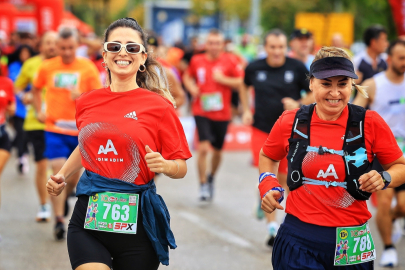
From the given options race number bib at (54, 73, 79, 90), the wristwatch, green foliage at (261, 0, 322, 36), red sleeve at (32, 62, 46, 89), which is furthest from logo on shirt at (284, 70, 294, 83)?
green foliage at (261, 0, 322, 36)

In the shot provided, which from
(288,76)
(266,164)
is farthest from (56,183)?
(288,76)

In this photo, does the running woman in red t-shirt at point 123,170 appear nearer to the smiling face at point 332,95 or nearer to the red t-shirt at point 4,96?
the smiling face at point 332,95

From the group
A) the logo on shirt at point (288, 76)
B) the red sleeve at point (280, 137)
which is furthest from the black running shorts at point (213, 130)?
the red sleeve at point (280, 137)

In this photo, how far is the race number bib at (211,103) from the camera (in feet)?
29.9

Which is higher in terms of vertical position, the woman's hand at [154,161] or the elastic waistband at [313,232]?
the woman's hand at [154,161]

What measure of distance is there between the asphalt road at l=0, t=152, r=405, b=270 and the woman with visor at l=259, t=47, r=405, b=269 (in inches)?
102

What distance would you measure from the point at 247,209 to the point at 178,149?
504 cm

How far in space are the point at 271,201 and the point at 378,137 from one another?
2.24ft

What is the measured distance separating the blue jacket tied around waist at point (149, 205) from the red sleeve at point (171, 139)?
23 cm

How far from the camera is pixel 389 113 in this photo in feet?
19.9

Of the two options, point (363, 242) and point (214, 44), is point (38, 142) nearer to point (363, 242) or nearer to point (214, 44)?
point (214, 44)

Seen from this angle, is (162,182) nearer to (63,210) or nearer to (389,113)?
(63,210)

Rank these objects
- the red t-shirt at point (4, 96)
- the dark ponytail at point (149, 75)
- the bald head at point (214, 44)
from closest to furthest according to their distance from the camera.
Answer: the dark ponytail at point (149, 75), the red t-shirt at point (4, 96), the bald head at point (214, 44)

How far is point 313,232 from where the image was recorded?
11.1 feet
